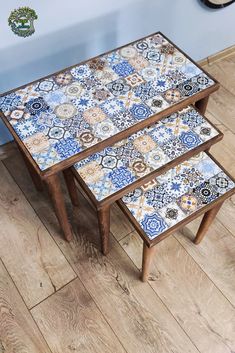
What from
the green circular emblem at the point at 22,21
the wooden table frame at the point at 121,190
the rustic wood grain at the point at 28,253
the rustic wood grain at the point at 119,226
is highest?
the green circular emblem at the point at 22,21

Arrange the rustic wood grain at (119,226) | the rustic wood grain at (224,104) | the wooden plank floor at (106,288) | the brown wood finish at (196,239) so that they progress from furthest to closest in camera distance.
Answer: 1. the rustic wood grain at (224,104)
2. the rustic wood grain at (119,226)
3. the wooden plank floor at (106,288)
4. the brown wood finish at (196,239)

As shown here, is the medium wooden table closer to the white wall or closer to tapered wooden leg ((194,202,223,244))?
the white wall

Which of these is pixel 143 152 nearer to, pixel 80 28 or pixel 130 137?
pixel 130 137

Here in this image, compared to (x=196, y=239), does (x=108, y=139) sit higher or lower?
higher

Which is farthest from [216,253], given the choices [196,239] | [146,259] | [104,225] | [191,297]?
[104,225]

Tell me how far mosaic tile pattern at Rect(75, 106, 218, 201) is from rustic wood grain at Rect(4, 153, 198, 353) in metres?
0.40

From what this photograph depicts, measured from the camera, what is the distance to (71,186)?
1251mm

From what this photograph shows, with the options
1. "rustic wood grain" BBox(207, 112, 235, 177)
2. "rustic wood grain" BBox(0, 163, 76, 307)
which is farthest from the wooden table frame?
"rustic wood grain" BBox(207, 112, 235, 177)

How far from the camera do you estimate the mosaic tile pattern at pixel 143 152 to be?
3.21 ft

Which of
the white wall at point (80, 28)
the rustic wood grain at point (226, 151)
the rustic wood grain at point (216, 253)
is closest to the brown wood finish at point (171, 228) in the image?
the rustic wood grain at point (216, 253)

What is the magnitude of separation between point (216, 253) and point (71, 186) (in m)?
0.59

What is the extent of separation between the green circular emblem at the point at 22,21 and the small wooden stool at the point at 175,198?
27.0 inches

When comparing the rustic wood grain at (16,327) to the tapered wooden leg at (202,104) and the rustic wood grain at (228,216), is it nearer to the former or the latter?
the rustic wood grain at (228,216)

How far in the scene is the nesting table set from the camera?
0.95 metres
